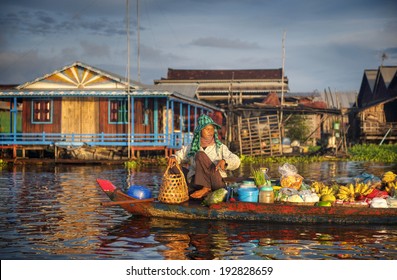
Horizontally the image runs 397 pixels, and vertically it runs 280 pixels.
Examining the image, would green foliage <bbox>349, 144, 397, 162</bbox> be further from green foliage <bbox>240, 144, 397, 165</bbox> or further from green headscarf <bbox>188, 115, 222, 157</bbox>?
green headscarf <bbox>188, 115, 222, 157</bbox>

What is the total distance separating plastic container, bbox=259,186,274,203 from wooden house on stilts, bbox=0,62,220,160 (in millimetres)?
13636

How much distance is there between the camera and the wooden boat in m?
8.48

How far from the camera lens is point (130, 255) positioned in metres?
6.75

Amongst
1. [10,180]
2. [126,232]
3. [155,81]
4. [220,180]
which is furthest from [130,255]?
[155,81]

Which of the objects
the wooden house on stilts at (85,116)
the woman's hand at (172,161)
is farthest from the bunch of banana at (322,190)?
the wooden house on stilts at (85,116)

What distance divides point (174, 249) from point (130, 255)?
23.0 inches

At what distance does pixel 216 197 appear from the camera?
28.9 ft

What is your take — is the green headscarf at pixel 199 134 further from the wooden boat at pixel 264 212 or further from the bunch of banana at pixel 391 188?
the bunch of banana at pixel 391 188

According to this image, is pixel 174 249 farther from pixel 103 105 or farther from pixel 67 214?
pixel 103 105

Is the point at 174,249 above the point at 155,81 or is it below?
below

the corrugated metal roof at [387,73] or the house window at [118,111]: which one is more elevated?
the corrugated metal roof at [387,73]

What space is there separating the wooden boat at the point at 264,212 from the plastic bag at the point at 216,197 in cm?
10

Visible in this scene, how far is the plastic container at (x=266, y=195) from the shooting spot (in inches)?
Result: 349

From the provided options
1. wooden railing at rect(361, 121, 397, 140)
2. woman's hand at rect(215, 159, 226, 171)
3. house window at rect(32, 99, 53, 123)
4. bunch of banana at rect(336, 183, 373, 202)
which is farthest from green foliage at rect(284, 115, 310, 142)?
woman's hand at rect(215, 159, 226, 171)
